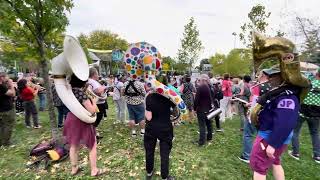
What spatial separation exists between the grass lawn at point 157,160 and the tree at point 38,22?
3.50ft

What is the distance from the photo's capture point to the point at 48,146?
5621 mm

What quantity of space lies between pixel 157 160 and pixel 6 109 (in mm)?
3876

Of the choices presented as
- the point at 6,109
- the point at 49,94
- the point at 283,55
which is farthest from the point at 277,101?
the point at 6,109

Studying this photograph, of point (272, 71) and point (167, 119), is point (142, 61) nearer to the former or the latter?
point (167, 119)

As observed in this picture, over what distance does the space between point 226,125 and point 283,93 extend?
21.0 ft

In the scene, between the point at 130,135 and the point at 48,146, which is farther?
the point at 130,135

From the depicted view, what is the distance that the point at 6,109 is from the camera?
6406mm

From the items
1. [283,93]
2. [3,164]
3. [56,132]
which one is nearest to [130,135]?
[56,132]

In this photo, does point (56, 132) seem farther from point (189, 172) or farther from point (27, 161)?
point (189, 172)

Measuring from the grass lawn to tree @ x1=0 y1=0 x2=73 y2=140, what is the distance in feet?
3.50

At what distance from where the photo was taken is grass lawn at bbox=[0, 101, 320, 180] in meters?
4.81

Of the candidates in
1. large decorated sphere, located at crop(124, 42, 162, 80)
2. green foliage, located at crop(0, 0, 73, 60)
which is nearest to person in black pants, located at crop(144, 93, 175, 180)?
large decorated sphere, located at crop(124, 42, 162, 80)

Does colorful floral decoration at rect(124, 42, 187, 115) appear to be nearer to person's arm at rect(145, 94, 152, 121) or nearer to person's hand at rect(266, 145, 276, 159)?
person's arm at rect(145, 94, 152, 121)

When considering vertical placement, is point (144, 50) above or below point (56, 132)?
above
